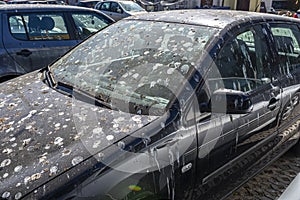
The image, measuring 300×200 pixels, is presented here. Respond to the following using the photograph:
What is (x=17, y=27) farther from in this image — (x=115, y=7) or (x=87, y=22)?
(x=115, y=7)

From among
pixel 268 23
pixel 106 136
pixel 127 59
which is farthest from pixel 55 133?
pixel 268 23

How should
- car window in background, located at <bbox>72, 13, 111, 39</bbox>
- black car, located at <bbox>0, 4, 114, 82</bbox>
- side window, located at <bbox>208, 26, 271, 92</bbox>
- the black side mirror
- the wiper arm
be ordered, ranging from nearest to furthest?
the black side mirror → side window, located at <bbox>208, 26, 271, 92</bbox> → the wiper arm → black car, located at <bbox>0, 4, 114, 82</bbox> → car window in background, located at <bbox>72, 13, 111, 39</bbox>

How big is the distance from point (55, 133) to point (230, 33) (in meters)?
1.36

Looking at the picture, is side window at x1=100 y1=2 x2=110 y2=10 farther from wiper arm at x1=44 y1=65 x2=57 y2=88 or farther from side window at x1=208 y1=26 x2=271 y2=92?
side window at x1=208 y1=26 x2=271 y2=92

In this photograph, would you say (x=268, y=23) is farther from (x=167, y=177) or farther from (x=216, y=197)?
(x=167, y=177)

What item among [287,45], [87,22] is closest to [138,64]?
[287,45]

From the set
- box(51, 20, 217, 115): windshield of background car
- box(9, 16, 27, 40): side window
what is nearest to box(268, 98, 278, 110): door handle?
box(51, 20, 217, 115): windshield of background car

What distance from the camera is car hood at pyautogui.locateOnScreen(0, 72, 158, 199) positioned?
134cm

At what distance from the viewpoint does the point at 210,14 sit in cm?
246


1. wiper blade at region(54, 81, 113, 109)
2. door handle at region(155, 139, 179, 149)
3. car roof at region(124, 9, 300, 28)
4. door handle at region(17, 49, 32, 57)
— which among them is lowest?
door handle at region(155, 139, 179, 149)

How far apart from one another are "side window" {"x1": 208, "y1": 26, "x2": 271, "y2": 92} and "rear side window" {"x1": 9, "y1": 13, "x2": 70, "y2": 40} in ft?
9.36

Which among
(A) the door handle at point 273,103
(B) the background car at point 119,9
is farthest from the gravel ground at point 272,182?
(B) the background car at point 119,9

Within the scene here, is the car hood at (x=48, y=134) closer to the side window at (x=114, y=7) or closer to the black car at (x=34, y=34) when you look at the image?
the black car at (x=34, y=34)

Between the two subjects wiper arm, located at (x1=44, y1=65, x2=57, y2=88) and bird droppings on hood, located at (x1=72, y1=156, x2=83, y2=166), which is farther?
wiper arm, located at (x1=44, y1=65, x2=57, y2=88)
